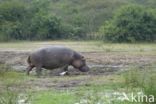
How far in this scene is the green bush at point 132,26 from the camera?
39.1 metres

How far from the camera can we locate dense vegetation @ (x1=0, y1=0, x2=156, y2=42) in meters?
40.0

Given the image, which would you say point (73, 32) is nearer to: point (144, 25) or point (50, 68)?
point (144, 25)

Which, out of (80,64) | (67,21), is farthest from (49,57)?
(67,21)

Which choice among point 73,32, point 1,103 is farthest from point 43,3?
point 1,103

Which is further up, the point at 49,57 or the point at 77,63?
the point at 49,57

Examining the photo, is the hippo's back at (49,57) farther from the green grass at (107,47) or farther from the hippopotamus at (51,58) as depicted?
the green grass at (107,47)

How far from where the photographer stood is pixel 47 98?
11133 millimetres

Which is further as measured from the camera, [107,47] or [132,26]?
[132,26]

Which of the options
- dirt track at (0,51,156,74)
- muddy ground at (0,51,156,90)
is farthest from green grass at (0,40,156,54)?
muddy ground at (0,51,156,90)

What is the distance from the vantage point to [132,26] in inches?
1549

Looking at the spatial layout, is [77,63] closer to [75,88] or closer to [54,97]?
[75,88]

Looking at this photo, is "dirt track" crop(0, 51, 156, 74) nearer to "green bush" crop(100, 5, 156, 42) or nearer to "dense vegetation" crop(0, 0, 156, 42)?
"dense vegetation" crop(0, 0, 156, 42)

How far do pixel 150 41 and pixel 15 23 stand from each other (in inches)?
526

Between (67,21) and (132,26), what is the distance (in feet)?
51.1
